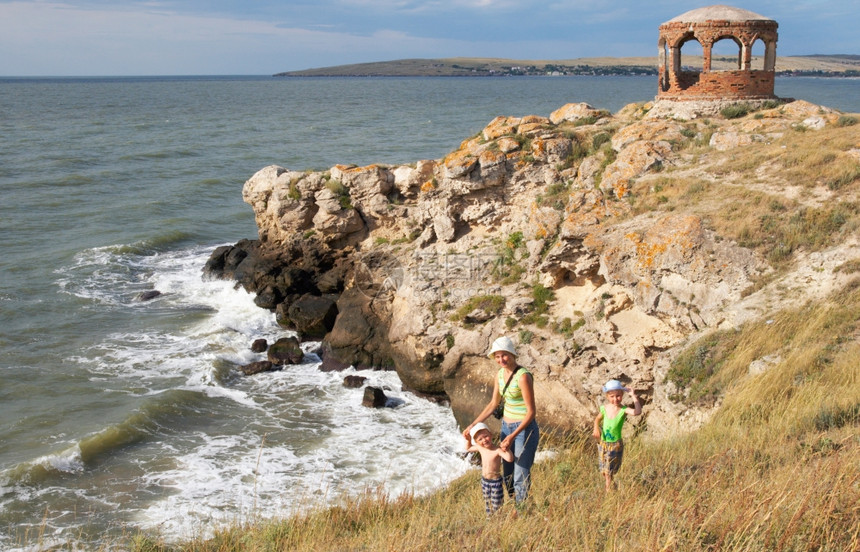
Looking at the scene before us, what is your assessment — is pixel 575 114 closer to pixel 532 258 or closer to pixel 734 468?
pixel 532 258

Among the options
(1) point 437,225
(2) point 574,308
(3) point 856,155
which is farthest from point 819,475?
(1) point 437,225

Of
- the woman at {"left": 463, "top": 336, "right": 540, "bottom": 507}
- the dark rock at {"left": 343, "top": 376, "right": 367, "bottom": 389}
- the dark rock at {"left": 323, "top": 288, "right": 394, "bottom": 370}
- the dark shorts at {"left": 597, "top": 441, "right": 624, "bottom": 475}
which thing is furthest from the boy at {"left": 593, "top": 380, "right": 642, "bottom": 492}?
the dark rock at {"left": 323, "top": 288, "right": 394, "bottom": 370}

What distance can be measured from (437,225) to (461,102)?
91230 millimetres

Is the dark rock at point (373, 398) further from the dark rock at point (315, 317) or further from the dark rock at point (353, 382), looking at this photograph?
the dark rock at point (315, 317)

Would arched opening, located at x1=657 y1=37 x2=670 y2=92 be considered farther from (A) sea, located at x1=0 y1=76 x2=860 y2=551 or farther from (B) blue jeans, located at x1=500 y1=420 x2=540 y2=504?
(B) blue jeans, located at x1=500 y1=420 x2=540 y2=504

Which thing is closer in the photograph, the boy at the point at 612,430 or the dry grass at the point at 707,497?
the dry grass at the point at 707,497

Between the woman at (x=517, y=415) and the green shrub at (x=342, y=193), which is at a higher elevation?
the green shrub at (x=342, y=193)

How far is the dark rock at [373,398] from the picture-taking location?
1705cm

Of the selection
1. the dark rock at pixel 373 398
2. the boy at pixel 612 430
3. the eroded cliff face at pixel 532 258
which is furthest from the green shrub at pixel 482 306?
the boy at pixel 612 430

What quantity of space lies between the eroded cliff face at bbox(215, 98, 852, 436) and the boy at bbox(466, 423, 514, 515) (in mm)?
6107

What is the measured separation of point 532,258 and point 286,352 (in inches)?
307

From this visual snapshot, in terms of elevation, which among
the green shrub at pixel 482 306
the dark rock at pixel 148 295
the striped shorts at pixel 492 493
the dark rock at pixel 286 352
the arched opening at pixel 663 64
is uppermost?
the arched opening at pixel 663 64

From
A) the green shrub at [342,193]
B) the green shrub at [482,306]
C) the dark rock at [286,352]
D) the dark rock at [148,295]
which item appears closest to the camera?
the green shrub at [482,306]

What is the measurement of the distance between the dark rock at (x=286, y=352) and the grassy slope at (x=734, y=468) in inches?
267
